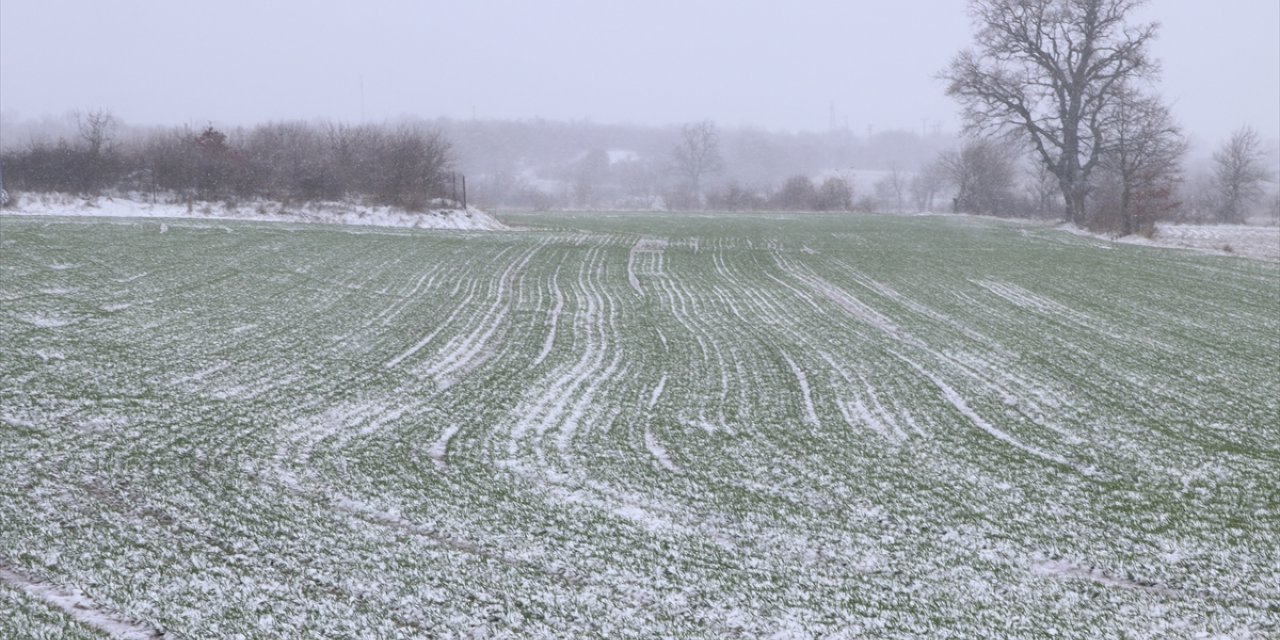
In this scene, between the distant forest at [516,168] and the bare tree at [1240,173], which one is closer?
the distant forest at [516,168]

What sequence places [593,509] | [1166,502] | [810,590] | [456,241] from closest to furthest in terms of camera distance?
[810,590] → [593,509] → [1166,502] → [456,241]

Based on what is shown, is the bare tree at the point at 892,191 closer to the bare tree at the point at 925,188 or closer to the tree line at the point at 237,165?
the bare tree at the point at 925,188

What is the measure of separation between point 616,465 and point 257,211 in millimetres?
27001

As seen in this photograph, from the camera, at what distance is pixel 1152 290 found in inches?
733

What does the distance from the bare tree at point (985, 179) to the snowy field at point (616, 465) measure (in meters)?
50.9

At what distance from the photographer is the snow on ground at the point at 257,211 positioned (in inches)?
1126

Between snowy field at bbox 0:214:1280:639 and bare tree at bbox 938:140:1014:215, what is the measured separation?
50.9 metres

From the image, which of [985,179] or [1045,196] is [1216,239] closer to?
[985,179]

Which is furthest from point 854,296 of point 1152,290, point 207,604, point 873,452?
point 207,604

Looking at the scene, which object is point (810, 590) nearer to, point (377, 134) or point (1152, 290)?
point (1152, 290)

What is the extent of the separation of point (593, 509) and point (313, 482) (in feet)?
6.73

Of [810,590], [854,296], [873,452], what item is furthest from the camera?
[854,296]

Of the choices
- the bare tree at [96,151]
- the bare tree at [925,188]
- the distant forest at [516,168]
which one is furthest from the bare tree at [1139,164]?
the bare tree at [925,188]

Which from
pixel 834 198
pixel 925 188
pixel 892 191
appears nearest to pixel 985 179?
pixel 834 198
